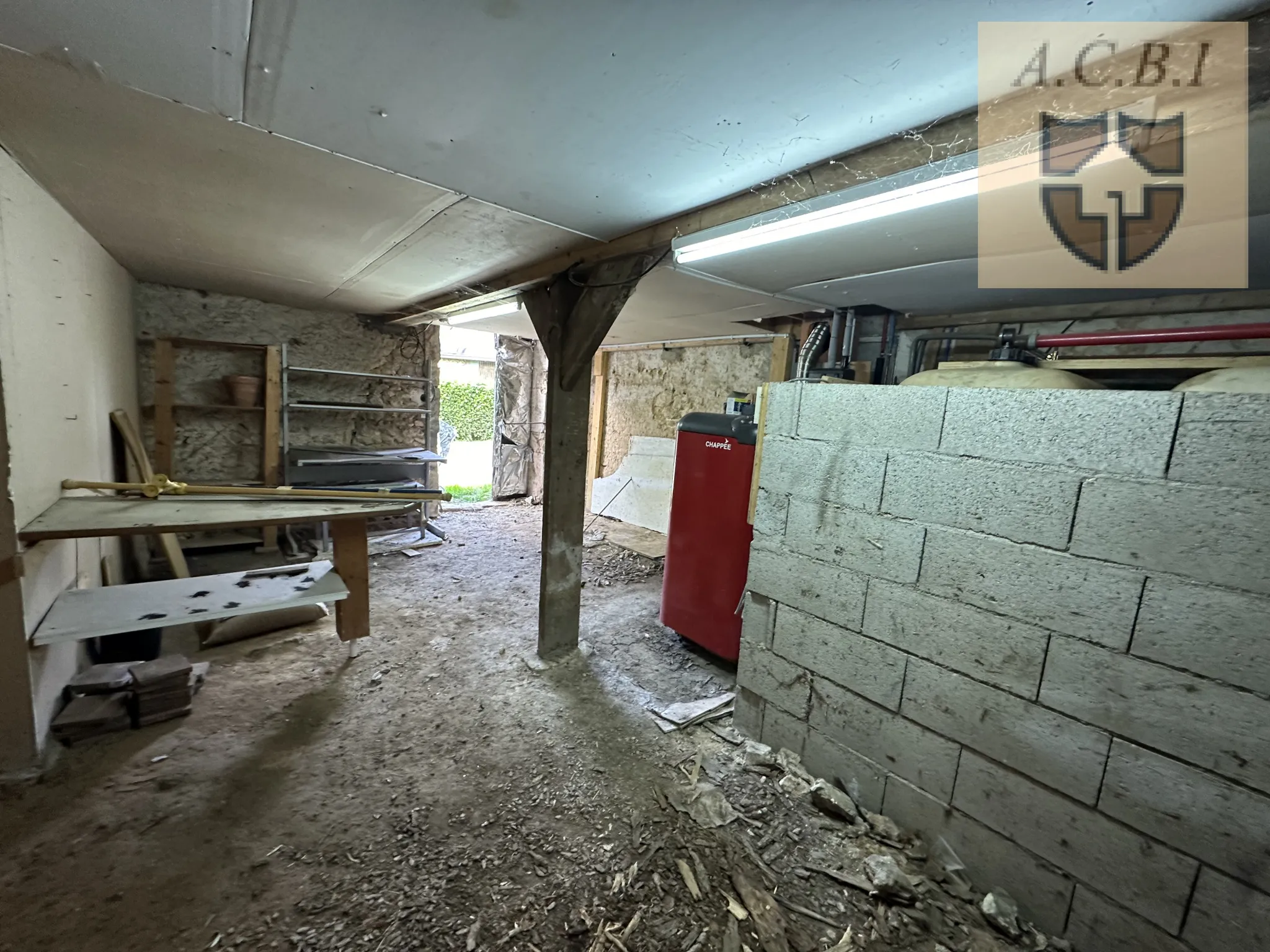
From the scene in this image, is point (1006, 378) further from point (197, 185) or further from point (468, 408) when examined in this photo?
point (468, 408)

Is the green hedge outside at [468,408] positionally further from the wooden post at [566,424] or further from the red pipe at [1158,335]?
the red pipe at [1158,335]

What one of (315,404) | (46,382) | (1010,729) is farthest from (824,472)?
(315,404)

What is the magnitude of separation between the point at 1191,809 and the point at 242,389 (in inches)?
214

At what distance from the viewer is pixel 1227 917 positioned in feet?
3.72

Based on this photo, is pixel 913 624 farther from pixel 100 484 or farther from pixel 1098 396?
pixel 100 484

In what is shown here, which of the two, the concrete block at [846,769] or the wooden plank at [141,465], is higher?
the wooden plank at [141,465]

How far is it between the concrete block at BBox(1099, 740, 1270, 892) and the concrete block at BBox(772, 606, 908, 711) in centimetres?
55

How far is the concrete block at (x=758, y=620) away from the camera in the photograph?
81.7 inches

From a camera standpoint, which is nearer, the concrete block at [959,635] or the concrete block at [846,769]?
the concrete block at [959,635]

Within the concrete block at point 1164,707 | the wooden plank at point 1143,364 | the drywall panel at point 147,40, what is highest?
the drywall panel at point 147,40

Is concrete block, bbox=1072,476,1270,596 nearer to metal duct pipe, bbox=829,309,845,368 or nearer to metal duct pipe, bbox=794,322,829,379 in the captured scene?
metal duct pipe, bbox=829,309,845,368

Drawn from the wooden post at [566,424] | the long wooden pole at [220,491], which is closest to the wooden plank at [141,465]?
the long wooden pole at [220,491]

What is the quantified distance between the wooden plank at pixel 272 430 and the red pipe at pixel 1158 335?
201 inches

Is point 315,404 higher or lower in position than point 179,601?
higher
